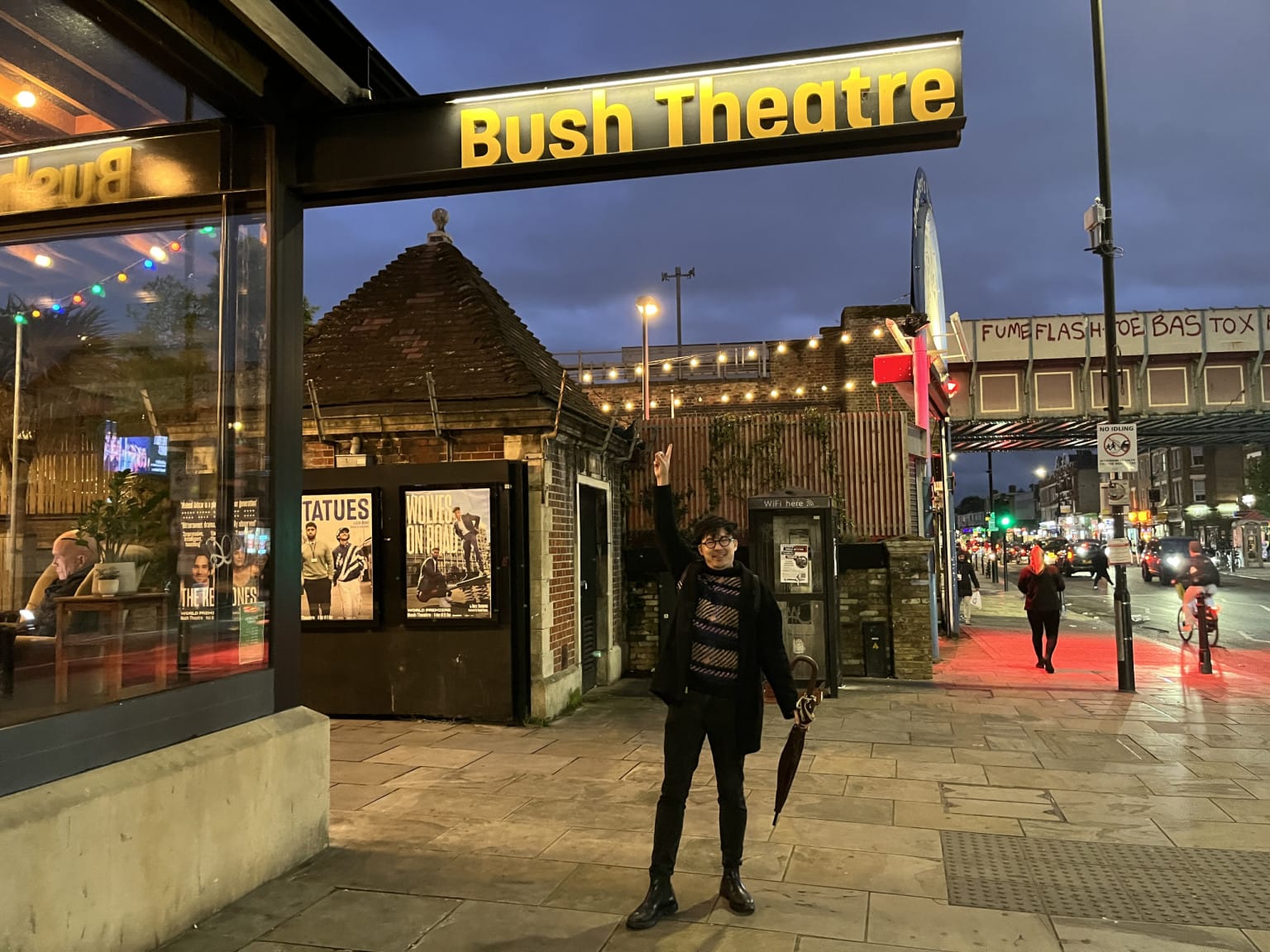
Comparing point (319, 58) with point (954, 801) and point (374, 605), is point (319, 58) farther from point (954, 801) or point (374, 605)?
point (954, 801)

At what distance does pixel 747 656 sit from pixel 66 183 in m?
4.66

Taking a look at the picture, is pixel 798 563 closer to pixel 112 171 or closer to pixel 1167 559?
pixel 112 171

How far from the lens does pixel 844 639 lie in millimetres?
11766

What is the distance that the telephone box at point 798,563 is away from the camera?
1080 centimetres

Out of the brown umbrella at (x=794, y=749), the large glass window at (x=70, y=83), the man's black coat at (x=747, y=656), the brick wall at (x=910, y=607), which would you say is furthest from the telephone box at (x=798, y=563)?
the large glass window at (x=70, y=83)

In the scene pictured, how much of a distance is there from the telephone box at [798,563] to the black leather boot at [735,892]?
6.58 meters

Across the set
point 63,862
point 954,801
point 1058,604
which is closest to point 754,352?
point 1058,604

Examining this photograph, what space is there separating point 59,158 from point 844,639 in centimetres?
1001

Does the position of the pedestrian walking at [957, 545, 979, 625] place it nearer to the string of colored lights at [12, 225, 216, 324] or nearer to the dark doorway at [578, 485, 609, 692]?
the dark doorway at [578, 485, 609, 692]

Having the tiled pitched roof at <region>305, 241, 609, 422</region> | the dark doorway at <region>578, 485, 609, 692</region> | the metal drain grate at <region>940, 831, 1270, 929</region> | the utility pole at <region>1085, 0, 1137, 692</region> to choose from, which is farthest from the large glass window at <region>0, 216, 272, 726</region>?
the utility pole at <region>1085, 0, 1137, 692</region>

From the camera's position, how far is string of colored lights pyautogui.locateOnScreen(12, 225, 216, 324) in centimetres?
523

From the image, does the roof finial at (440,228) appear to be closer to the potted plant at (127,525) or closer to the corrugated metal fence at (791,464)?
the corrugated metal fence at (791,464)

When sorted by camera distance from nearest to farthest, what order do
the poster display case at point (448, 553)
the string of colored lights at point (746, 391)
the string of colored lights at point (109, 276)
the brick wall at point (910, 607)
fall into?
the string of colored lights at point (109, 276) < the poster display case at point (448, 553) < the brick wall at point (910, 607) < the string of colored lights at point (746, 391)

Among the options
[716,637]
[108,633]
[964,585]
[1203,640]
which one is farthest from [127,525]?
[964,585]
